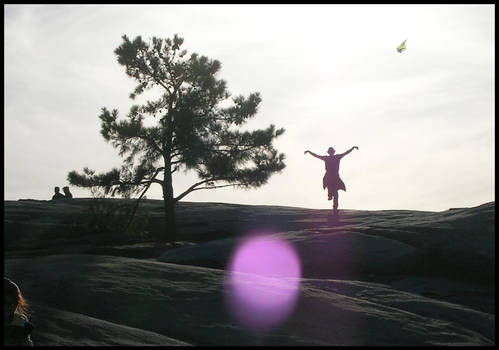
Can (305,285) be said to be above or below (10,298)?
below

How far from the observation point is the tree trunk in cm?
2468

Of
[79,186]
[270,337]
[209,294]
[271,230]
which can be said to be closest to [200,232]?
[271,230]

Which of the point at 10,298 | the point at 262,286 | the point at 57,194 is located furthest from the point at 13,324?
the point at 57,194

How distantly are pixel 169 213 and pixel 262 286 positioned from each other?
1199 cm

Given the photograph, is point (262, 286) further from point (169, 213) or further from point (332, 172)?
point (169, 213)

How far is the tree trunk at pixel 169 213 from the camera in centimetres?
2468

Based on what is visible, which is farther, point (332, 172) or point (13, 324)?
point (332, 172)

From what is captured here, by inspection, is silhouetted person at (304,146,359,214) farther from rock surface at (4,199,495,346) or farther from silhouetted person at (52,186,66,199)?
silhouetted person at (52,186,66,199)

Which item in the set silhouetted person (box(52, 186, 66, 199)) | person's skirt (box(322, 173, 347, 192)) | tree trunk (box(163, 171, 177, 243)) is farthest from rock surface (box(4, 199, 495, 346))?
silhouetted person (box(52, 186, 66, 199))

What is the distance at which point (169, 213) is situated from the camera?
25109 millimetres

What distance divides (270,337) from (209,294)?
2.14m

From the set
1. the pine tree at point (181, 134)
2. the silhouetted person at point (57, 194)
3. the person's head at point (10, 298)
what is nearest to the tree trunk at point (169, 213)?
the pine tree at point (181, 134)

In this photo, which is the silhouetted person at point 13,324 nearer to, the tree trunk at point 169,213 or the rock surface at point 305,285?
the rock surface at point 305,285

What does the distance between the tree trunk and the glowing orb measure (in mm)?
5852
